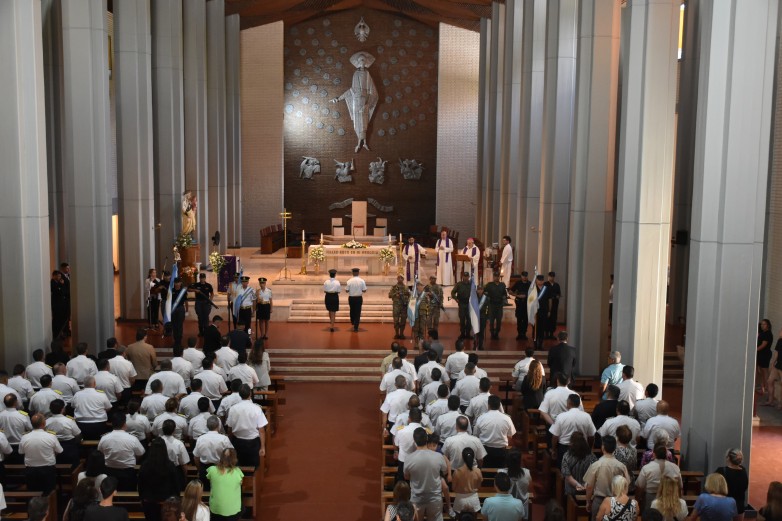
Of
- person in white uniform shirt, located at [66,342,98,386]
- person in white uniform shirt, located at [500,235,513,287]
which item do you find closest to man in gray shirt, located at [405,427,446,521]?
person in white uniform shirt, located at [66,342,98,386]

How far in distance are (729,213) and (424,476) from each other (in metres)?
4.99

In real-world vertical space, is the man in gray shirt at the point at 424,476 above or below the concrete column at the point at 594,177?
below

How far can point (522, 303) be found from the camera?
20016 mm

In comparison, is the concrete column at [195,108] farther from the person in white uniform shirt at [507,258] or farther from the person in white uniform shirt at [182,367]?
the person in white uniform shirt at [182,367]

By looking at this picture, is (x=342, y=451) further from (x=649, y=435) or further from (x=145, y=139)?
(x=145, y=139)

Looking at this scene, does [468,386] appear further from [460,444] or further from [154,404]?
[154,404]

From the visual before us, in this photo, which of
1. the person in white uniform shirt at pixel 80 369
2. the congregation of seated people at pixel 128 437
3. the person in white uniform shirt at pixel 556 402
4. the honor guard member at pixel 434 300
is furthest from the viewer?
the honor guard member at pixel 434 300

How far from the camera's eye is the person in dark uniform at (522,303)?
1978cm

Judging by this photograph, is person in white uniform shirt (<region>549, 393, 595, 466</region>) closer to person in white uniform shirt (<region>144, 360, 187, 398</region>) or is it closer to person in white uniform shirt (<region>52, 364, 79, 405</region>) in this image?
person in white uniform shirt (<region>144, 360, 187, 398</region>)

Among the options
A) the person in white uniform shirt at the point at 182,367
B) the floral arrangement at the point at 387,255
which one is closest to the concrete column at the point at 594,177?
the person in white uniform shirt at the point at 182,367

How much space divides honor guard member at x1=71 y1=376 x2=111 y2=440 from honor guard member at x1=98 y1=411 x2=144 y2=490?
4.67 feet

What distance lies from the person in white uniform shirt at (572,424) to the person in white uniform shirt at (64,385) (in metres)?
6.32

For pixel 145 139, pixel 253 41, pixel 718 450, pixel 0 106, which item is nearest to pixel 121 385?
pixel 0 106

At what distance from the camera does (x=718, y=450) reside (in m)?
11.4
